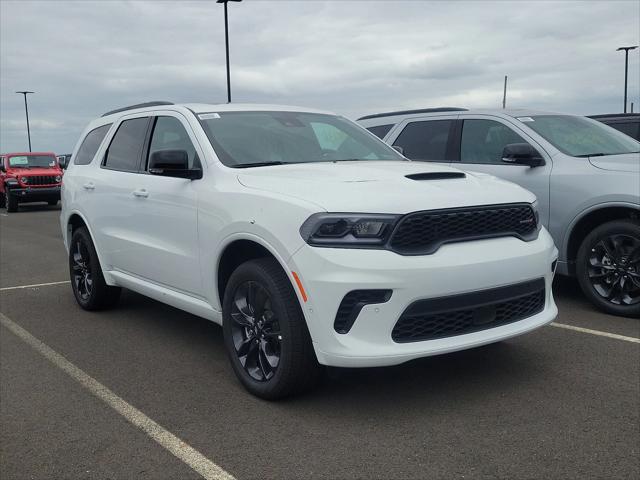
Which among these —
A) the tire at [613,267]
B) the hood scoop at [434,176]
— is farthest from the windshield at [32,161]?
the hood scoop at [434,176]

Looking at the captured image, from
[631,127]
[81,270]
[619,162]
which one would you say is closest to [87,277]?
[81,270]

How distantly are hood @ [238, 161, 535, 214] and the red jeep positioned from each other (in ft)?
65.4

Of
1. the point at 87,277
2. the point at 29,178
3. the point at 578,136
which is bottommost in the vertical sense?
the point at 87,277

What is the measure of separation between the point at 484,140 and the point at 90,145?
3988 millimetres

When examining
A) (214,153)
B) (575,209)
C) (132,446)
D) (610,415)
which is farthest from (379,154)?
(132,446)

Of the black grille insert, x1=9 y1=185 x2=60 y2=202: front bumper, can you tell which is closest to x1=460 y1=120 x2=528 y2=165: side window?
the black grille insert

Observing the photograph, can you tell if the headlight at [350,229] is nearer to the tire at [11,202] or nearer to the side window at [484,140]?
the side window at [484,140]

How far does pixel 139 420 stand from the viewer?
3.73 meters

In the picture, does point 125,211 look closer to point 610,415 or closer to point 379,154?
point 379,154

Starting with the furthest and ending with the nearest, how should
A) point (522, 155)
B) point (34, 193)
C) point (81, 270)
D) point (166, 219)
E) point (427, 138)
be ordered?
1. point (34, 193)
2. point (427, 138)
3. point (81, 270)
4. point (522, 155)
5. point (166, 219)

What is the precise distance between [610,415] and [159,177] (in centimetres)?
337

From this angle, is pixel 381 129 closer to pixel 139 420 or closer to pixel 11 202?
pixel 139 420

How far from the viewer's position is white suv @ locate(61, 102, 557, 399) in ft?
11.3

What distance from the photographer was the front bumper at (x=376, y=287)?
3387 mm
